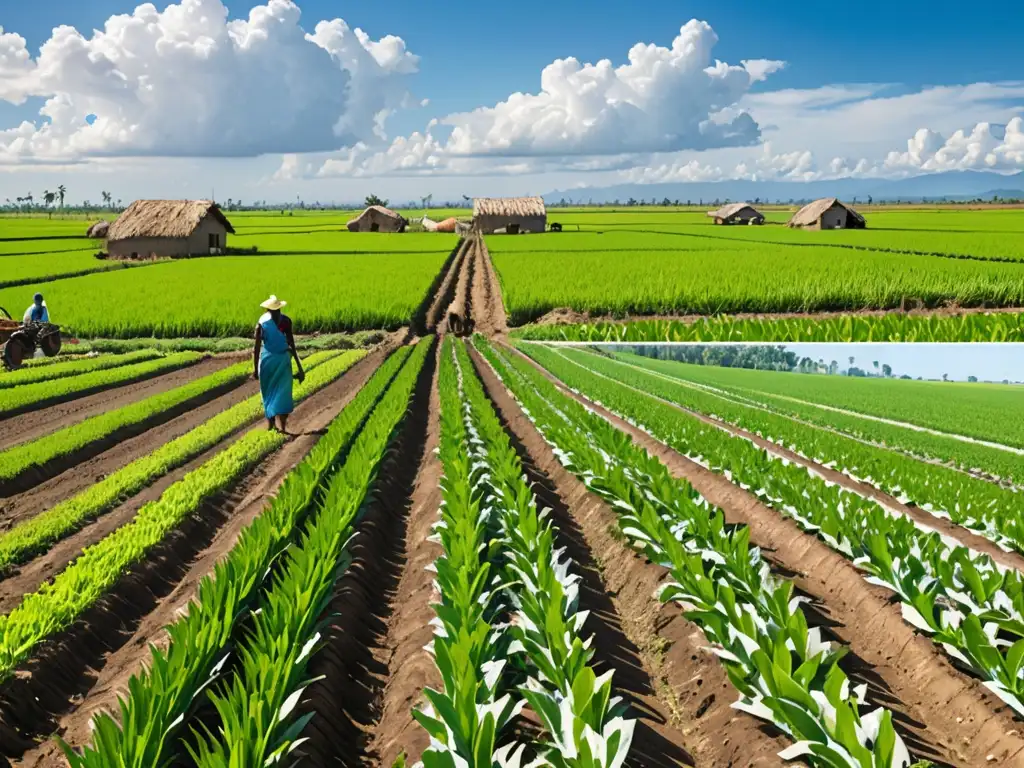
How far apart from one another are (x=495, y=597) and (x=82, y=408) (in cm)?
1107

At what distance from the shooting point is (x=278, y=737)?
3598 millimetres

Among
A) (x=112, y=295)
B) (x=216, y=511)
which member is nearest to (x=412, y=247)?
(x=112, y=295)

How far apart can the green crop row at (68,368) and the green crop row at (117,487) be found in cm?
470

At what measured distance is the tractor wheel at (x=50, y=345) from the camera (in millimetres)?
19203

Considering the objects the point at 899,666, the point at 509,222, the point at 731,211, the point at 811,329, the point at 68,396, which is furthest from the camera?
the point at 731,211

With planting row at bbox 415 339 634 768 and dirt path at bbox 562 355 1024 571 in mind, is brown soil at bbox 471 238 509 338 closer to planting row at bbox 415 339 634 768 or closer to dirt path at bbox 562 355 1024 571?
dirt path at bbox 562 355 1024 571

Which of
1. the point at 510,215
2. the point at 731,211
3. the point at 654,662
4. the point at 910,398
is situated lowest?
the point at 910,398

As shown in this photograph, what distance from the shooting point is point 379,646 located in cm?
527

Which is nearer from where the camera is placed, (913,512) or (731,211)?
(913,512)

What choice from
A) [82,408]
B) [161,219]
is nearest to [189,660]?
[82,408]

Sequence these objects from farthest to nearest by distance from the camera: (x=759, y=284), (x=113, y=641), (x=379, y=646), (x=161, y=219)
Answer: (x=161, y=219) < (x=759, y=284) < (x=113, y=641) < (x=379, y=646)

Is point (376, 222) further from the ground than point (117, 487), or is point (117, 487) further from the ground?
point (376, 222)

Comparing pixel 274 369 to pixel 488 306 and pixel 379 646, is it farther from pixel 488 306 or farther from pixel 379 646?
pixel 488 306

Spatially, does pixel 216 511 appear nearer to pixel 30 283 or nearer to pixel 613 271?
pixel 613 271
